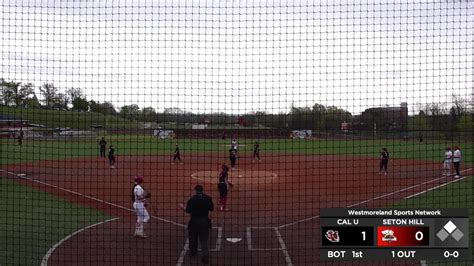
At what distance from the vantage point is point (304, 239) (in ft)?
30.3

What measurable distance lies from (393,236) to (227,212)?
213 inches

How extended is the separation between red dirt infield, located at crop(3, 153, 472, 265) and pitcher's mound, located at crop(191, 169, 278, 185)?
0.13ft

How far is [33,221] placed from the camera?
10.3 meters

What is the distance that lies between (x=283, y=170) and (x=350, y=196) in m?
7.01

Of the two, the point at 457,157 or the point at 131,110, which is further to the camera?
the point at 457,157

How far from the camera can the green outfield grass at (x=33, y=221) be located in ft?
26.4

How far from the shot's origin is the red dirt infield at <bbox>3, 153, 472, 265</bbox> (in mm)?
8242

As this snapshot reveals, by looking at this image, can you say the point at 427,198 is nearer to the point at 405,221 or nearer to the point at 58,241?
the point at 405,221

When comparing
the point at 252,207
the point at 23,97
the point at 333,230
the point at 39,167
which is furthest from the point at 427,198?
the point at 39,167

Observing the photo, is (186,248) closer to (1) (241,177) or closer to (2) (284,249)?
(2) (284,249)

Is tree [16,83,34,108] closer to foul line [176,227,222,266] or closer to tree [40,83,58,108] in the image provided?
tree [40,83,58,108]

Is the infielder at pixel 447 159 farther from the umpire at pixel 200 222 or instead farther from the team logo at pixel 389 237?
the umpire at pixel 200 222

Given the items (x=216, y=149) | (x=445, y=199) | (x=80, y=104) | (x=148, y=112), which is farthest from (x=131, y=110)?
(x=216, y=149)

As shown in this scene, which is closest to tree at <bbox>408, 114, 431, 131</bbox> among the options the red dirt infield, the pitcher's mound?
the red dirt infield
